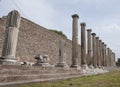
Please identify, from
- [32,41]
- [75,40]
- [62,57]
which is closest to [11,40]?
[62,57]

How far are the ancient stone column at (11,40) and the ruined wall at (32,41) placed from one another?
665cm

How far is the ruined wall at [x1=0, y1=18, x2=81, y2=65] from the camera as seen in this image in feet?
54.7

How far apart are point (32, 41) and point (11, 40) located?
430 inches

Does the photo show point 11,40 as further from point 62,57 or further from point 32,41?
point 32,41

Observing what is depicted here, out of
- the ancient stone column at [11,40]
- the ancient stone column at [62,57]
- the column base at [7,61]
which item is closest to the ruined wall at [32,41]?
the ancient stone column at [62,57]

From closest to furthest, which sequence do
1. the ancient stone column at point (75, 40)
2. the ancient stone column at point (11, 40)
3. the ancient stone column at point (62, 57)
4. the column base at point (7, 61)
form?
the column base at point (7, 61)
the ancient stone column at point (11, 40)
the ancient stone column at point (62, 57)
the ancient stone column at point (75, 40)

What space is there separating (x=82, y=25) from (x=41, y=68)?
11.4m

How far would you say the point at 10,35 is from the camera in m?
7.88

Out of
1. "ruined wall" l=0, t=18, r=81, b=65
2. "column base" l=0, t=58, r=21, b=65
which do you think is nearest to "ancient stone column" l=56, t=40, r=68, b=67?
"ruined wall" l=0, t=18, r=81, b=65

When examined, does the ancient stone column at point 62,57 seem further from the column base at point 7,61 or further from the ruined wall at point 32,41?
the column base at point 7,61

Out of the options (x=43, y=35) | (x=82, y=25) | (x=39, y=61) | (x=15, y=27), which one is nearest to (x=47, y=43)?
(x=43, y=35)

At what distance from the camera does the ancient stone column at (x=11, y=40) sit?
751 cm

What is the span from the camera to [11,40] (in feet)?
25.6

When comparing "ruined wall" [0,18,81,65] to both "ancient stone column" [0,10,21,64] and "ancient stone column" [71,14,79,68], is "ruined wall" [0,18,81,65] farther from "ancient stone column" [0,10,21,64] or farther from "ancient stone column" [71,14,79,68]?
"ancient stone column" [0,10,21,64]
